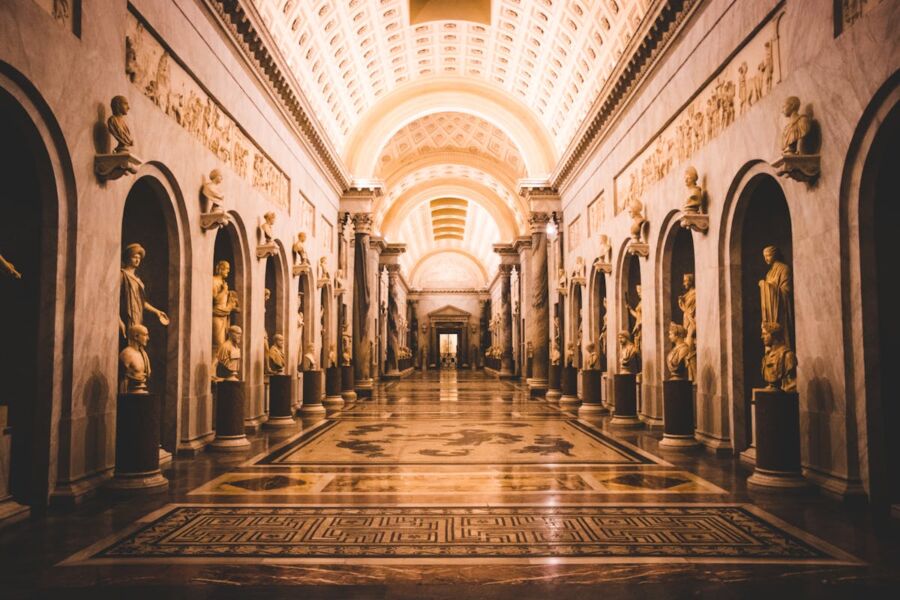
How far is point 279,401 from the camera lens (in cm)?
1412

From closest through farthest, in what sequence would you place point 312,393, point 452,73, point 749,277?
point 749,277
point 312,393
point 452,73

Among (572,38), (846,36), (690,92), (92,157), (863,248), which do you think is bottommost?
(863,248)

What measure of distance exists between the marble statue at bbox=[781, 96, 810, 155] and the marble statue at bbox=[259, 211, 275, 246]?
9.49 m

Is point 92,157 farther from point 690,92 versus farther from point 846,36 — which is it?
point 690,92

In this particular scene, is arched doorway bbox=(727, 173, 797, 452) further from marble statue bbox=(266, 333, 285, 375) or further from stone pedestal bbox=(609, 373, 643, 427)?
marble statue bbox=(266, 333, 285, 375)

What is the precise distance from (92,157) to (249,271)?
5.94 metres

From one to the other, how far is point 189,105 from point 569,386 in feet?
42.7

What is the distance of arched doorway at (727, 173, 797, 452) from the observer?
32.3 feet

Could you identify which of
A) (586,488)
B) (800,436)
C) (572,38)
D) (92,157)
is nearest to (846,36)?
(800,436)

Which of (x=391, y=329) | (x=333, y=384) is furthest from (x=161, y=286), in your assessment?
(x=391, y=329)

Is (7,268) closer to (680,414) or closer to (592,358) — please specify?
(680,414)

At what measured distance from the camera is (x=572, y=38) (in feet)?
57.5

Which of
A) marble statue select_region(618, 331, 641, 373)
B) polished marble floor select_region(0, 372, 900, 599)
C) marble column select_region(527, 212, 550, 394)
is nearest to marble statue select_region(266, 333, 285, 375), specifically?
polished marble floor select_region(0, 372, 900, 599)

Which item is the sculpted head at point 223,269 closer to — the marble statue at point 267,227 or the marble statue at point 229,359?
the marble statue at point 229,359
